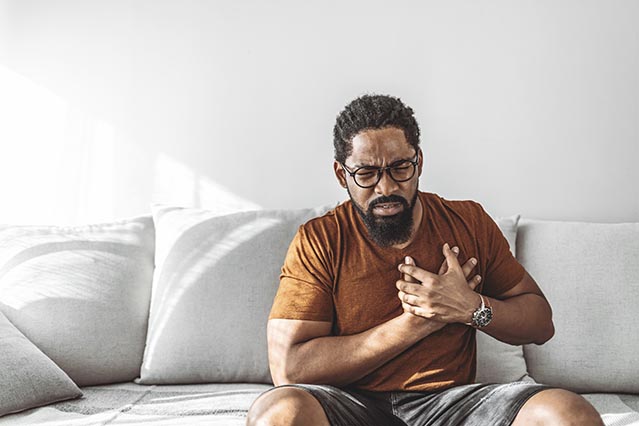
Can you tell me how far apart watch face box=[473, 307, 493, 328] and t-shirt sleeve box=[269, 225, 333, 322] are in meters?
0.35

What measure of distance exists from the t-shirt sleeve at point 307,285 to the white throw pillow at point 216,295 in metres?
0.43

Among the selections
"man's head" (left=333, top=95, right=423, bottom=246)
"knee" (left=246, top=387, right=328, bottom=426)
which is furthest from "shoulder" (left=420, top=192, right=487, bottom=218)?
"knee" (left=246, top=387, right=328, bottom=426)

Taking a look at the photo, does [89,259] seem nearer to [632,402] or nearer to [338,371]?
[338,371]

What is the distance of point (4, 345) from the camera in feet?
6.58

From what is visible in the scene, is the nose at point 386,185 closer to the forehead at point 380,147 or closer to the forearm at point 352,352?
the forehead at point 380,147

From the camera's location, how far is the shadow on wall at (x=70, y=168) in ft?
9.18

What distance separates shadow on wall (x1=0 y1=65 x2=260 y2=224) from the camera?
110 inches

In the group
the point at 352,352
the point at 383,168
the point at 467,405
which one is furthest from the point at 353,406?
the point at 383,168

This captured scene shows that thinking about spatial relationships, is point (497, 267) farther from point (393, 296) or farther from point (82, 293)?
point (82, 293)

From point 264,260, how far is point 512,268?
787 mm

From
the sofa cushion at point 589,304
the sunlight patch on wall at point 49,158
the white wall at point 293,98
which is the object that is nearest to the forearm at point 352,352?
the sofa cushion at point 589,304

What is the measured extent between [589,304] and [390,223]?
81cm

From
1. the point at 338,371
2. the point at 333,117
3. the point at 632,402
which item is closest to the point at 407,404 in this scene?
the point at 338,371

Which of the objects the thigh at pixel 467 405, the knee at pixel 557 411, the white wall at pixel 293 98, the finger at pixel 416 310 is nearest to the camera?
the knee at pixel 557 411
